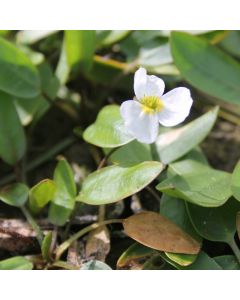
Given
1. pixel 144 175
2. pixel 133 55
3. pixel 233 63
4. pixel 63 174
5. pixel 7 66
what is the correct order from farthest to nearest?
pixel 133 55 < pixel 233 63 < pixel 7 66 < pixel 63 174 < pixel 144 175

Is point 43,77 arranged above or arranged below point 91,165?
above

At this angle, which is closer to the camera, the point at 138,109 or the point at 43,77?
the point at 138,109

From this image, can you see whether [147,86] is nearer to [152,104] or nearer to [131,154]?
[152,104]

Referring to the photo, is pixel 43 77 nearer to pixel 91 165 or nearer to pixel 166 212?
pixel 91 165

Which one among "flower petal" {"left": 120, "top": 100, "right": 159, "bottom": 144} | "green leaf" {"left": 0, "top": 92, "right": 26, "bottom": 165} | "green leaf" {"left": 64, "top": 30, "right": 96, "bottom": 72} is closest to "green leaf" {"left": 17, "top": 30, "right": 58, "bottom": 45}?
"green leaf" {"left": 64, "top": 30, "right": 96, "bottom": 72}

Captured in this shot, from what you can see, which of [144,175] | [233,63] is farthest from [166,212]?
[233,63]

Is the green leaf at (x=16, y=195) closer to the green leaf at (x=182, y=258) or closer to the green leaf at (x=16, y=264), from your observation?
the green leaf at (x=16, y=264)

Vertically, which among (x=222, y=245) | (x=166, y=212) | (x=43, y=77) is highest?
(x=43, y=77)
